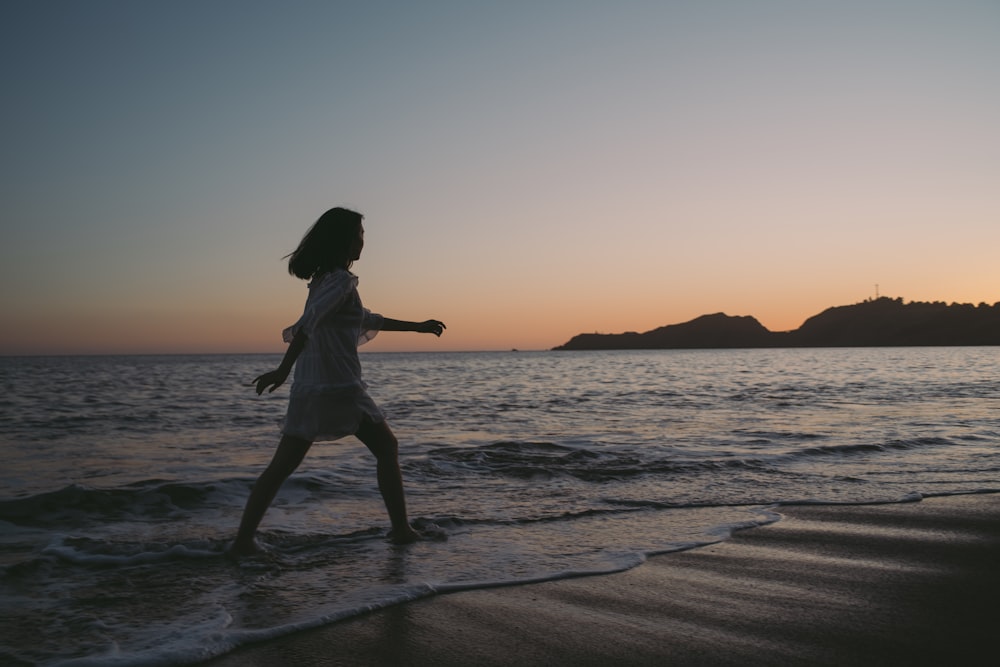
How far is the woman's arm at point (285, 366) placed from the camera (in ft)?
12.1

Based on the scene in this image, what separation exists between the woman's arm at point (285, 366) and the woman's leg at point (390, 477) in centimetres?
68

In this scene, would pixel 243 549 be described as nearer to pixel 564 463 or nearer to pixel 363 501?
pixel 363 501

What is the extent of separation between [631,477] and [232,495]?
3.77 meters

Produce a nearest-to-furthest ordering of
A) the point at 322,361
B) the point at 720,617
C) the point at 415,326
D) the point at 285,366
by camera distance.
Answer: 1. the point at 720,617
2. the point at 285,366
3. the point at 322,361
4. the point at 415,326

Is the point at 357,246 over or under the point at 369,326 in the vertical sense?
over

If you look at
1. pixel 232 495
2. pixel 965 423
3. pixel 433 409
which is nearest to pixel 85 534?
pixel 232 495

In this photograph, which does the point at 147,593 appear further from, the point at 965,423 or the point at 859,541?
the point at 965,423

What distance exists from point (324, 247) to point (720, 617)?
2.89m

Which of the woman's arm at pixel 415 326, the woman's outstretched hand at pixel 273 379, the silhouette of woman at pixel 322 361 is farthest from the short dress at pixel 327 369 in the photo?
the woman's arm at pixel 415 326

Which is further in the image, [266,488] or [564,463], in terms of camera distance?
[564,463]

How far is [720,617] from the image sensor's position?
275 cm

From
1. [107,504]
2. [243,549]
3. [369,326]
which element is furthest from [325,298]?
[107,504]

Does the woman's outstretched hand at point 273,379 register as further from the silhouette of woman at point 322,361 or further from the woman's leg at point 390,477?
the woman's leg at point 390,477

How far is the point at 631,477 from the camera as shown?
6691 millimetres
